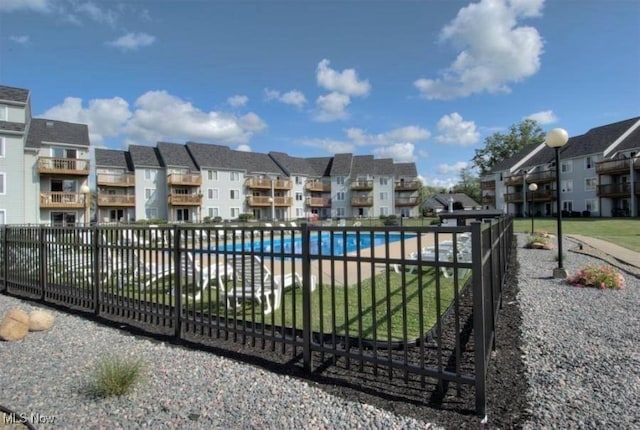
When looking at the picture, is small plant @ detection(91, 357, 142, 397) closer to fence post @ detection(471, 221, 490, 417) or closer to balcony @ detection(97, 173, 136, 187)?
fence post @ detection(471, 221, 490, 417)

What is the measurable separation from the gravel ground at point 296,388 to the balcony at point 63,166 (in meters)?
29.7

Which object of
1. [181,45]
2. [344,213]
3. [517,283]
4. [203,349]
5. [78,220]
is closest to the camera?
[203,349]

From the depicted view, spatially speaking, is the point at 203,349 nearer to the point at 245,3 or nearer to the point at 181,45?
the point at 245,3

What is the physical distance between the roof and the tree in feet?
213

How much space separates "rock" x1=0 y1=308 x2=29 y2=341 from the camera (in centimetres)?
493

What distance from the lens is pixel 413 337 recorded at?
4.70 m

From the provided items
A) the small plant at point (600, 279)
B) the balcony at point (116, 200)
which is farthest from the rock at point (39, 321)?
the balcony at point (116, 200)

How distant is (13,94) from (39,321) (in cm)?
2903

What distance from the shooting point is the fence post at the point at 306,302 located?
150 inches

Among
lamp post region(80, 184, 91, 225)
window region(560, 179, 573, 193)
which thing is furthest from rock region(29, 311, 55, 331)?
window region(560, 179, 573, 193)

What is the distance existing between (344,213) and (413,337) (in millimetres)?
52749

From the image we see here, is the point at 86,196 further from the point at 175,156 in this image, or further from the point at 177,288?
the point at 177,288

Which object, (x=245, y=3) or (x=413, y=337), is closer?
(x=413, y=337)

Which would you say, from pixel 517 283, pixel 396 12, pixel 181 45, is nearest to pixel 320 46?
pixel 396 12
